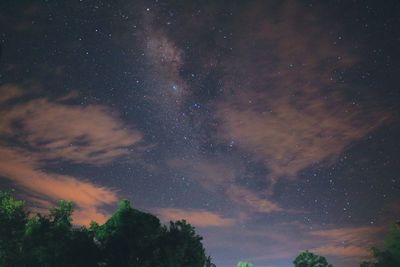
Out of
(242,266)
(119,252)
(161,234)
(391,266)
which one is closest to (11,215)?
(119,252)

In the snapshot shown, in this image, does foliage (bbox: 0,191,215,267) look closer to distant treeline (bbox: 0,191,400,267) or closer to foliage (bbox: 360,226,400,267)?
distant treeline (bbox: 0,191,400,267)

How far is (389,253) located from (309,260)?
14853mm

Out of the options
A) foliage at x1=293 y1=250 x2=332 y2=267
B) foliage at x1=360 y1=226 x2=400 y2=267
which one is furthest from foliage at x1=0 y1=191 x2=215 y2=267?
foliage at x1=360 y1=226 x2=400 y2=267

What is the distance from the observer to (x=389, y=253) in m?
53.2

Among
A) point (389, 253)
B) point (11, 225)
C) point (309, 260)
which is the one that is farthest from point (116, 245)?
point (389, 253)

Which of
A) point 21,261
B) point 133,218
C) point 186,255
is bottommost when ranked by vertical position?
point 21,261

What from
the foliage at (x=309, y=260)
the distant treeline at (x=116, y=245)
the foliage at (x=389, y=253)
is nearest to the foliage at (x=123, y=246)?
the distant treeline at (x=116, y=245)

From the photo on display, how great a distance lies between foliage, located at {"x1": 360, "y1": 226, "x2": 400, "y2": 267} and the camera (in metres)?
52.3

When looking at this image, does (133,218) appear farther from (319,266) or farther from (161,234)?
(319,266)

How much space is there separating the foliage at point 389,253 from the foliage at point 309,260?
9.76 m

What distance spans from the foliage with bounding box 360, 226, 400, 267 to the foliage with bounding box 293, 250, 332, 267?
9.76 meters

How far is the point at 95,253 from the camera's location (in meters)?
25.0

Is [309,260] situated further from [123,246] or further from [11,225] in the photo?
[11,225]

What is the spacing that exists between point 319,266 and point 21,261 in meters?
41.7
